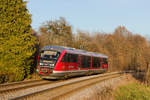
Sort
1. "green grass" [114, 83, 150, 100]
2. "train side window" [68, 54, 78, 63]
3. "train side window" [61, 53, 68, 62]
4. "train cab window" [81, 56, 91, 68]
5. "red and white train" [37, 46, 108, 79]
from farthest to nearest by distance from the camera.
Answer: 1. "train cab window" [81, 56, 91, 68]
2. "train side window" [68, 54, 78, 63]
3. "train side window" [61, 53, 68, 62]
4. "red and white train" [37, 46, 108, 79]
5. "green grass" [114, 83, 150, 100]

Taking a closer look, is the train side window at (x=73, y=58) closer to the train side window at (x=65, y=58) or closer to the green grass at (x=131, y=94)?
the train side window at (x=65, y=58)

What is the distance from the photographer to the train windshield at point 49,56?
44.4 ft

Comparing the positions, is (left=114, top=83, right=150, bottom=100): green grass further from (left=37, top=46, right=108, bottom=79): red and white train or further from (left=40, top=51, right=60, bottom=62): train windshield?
(left=40, top=51, right=60, bottom=62): train windshield

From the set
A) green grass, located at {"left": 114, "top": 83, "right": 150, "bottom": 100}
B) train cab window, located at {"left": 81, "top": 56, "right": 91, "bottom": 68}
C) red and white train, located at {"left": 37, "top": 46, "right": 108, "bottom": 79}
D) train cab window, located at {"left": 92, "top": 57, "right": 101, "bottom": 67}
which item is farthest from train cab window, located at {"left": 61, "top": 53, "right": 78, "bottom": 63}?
green grass, located at {"left": 114, "top": 83, "right": 150, "bottom": 100}

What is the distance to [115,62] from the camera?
35562 mm

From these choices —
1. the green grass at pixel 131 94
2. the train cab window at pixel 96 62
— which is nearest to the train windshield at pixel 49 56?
the green grass at pixel 131 94

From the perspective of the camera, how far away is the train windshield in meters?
13.5

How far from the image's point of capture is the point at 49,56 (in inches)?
541

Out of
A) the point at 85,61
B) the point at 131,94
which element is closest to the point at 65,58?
the point at 85,61

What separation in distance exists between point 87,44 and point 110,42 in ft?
33.4

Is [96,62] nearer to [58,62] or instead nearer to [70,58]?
[70,58]

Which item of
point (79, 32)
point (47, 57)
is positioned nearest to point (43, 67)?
point (47, 57)

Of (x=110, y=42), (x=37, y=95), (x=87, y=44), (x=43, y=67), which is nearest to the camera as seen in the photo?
(x=37, y=95)

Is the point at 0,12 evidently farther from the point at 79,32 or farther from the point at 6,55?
the point at 79,32
